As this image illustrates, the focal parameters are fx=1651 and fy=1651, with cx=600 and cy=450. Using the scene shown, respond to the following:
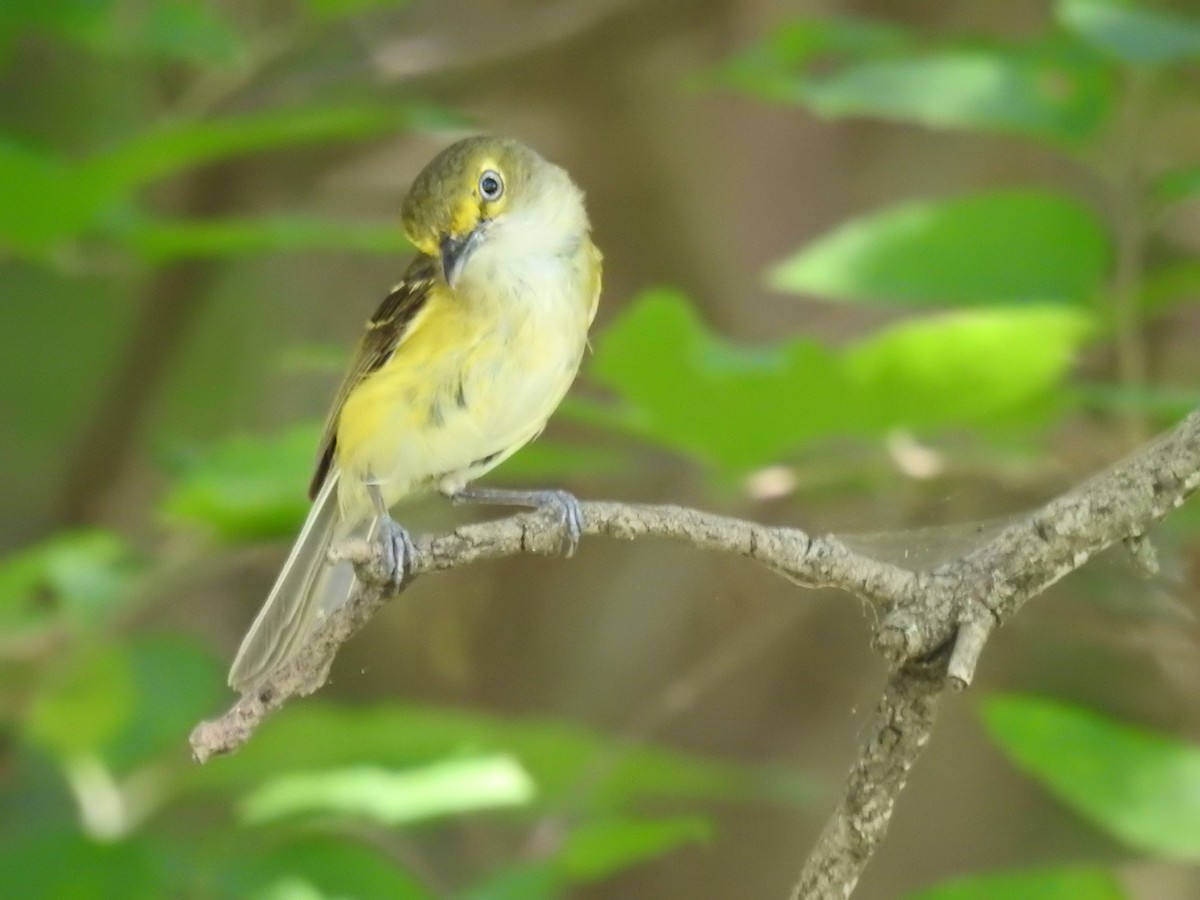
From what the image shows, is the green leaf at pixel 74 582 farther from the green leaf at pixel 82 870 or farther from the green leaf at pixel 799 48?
the green leaf at pixel 799 48

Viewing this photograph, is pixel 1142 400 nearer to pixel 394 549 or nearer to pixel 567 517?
pixel 567 517

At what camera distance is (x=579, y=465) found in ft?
12.6

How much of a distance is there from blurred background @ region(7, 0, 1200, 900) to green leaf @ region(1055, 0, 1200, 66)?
12 millimetres

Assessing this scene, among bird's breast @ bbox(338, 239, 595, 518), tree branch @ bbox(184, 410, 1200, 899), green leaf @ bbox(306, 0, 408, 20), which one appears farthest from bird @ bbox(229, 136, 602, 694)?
tree branch @ bbox(184, 410, 1200, 899)

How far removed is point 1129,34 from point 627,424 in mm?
1349

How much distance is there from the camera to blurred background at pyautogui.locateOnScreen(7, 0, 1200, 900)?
3.24 meters

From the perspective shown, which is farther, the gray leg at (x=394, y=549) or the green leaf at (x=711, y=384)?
the green leaf at (x=711, y=384)

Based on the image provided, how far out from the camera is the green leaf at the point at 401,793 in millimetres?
3305

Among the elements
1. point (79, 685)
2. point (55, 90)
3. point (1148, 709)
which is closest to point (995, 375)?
point (79, 685)

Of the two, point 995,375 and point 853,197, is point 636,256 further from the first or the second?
point 995,375

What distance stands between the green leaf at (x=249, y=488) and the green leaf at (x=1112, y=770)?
153 cm

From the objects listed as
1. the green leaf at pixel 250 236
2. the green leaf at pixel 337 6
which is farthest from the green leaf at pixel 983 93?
the green leaf at pixel 337 6

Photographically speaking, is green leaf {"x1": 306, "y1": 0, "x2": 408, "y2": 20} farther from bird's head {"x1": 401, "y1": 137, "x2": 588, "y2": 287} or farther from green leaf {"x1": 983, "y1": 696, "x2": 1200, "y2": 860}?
green leaf {"x1": 983, "y1": 696, "x2": 1200, "y2": 860}

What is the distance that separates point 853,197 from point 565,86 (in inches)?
45.3
